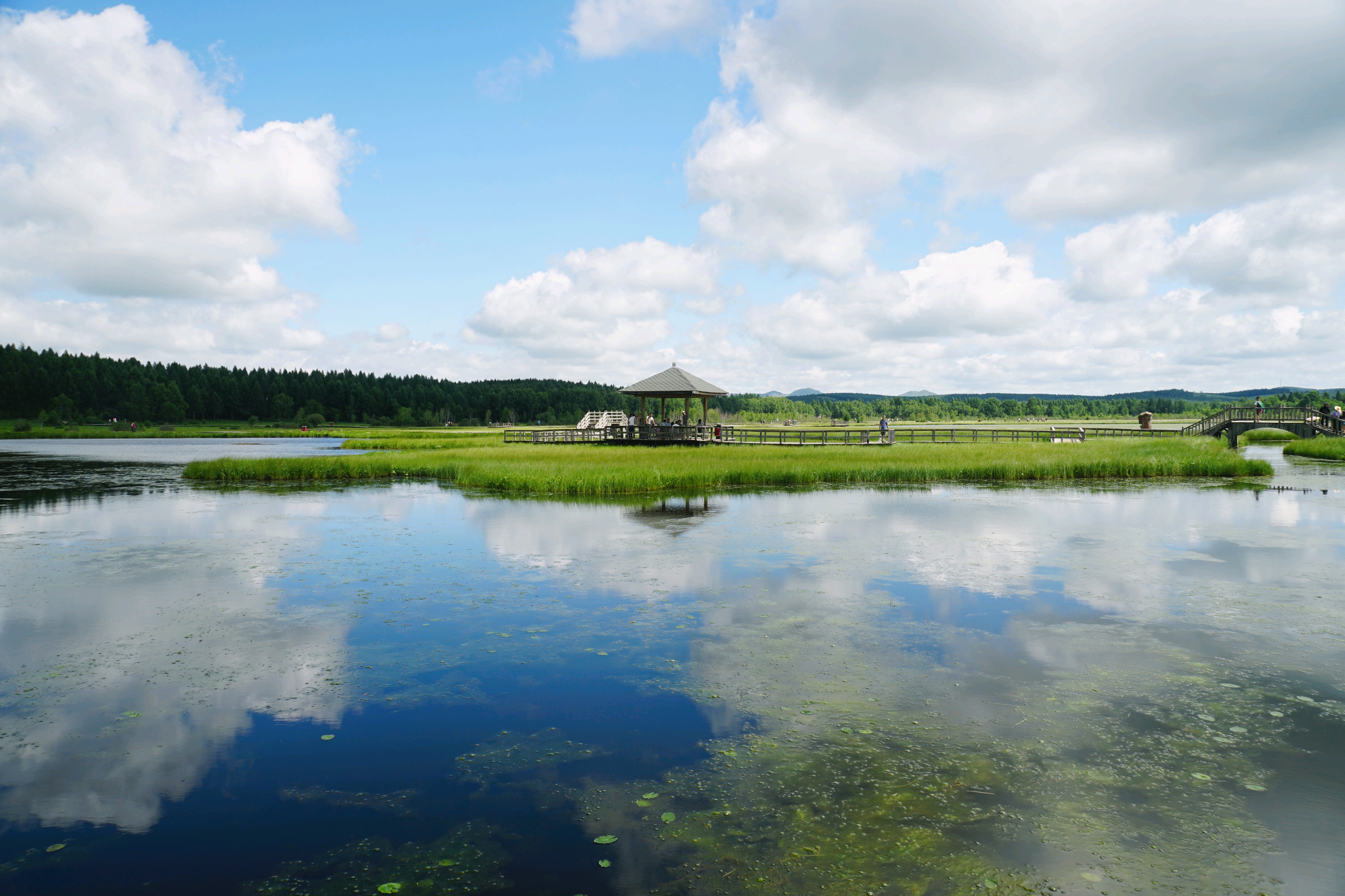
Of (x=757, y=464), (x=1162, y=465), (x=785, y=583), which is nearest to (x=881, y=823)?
(x=785, y=583)

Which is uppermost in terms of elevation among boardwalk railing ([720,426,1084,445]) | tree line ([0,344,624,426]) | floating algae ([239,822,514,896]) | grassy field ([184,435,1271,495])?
tree line ([0,344,624,426])

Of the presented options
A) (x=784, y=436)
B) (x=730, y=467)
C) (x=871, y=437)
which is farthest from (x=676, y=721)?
(x=871, y=437)

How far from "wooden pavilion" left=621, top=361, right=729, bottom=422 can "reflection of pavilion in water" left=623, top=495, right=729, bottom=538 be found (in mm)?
16202

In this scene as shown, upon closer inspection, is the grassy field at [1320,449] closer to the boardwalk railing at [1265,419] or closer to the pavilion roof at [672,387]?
the boardwalk railing at [1265,419]

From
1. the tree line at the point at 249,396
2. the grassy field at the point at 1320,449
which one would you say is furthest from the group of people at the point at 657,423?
the tree line at the point at 249,396

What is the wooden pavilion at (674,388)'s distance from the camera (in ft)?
132

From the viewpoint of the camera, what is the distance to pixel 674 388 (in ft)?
132

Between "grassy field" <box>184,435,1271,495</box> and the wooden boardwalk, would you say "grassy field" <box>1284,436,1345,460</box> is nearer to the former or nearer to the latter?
the wooden boardwalk

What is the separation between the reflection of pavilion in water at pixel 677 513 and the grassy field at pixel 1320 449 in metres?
38.6

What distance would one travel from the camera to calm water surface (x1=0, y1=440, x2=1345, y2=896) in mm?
4418

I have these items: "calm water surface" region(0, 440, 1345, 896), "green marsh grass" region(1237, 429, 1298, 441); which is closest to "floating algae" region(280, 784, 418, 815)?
"calm water surface" region(0, 440, 1345, 896)

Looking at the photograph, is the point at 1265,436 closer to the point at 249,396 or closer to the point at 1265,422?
the point at 1265,422

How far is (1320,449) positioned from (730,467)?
37.1 meters

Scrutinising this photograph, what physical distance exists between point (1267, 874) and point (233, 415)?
142 meters
